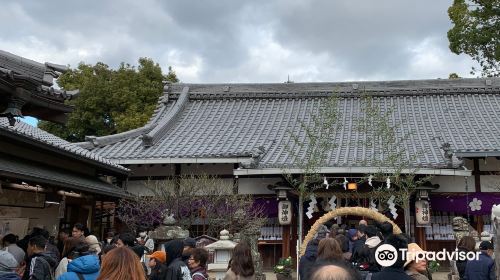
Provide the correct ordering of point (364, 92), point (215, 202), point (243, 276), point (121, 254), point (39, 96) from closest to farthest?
point (121, 254) < point (243, 276) < point (39, 96) < point (215, 202) < point (364, 92)

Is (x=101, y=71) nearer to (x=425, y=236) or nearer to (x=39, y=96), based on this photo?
(x=425, y=236)

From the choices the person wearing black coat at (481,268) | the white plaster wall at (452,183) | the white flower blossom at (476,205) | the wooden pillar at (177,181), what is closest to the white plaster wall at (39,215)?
the wooden pillar at (177,181)

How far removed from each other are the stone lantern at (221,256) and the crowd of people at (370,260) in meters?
2.06

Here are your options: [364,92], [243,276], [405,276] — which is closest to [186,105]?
[364,92]

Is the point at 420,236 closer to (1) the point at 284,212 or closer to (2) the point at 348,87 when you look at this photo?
(1) the point at 284,212

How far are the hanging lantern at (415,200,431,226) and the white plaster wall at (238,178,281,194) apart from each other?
14.8 ft

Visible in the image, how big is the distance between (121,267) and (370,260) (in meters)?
3.97

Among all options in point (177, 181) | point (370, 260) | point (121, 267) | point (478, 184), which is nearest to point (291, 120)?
point (177, 181)

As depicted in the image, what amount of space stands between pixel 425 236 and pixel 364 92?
6.26 meters

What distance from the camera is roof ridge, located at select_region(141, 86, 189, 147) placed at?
634 inches

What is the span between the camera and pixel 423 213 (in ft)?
45.4

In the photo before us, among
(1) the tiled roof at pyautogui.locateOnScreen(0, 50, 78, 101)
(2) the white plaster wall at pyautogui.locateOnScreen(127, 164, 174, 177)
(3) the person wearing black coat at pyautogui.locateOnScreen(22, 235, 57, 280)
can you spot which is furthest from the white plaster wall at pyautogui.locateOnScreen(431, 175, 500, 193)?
(3) the person wearing black coat at pyautogui.locateOnScreen(22, 235, 57, 280)

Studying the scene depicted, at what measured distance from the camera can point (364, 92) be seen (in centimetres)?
1825

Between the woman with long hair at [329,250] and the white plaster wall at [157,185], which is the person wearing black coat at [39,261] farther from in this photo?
the white plaster wall at [157,185]
